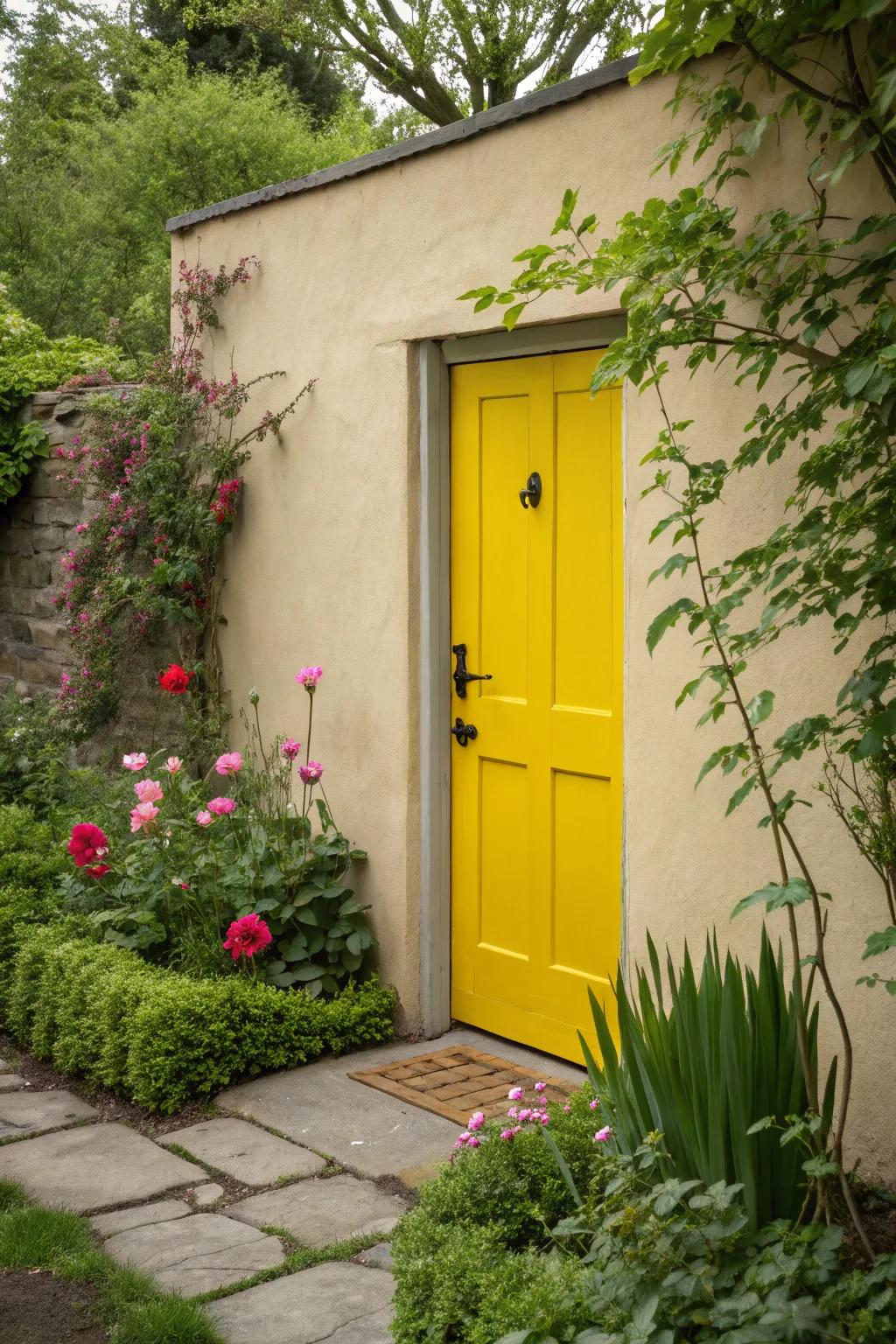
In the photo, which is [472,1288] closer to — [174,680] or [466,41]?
[174,680]

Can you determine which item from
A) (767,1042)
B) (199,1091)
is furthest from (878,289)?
(199,1091)

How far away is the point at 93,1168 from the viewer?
4.03 meters

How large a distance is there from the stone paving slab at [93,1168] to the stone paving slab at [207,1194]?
0.06 meters

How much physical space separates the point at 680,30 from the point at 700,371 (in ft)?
3.14

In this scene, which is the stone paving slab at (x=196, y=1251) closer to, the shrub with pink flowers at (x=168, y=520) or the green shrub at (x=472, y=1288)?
the green shrub at (x=472, y=1288)

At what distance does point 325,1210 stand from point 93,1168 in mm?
809

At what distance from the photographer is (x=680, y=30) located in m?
3.24

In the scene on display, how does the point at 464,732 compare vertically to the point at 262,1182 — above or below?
above

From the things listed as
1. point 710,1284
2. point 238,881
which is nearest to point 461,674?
point 238,881

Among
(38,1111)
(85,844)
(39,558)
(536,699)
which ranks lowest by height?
(38,1111)

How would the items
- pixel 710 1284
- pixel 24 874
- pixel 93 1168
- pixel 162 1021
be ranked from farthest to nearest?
pixel 24 874, pixel 162 1021, pixel 93 1168, pixel 710 1284

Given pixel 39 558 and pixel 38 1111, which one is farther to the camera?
pixel 39 558

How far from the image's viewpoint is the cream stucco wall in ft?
12.1

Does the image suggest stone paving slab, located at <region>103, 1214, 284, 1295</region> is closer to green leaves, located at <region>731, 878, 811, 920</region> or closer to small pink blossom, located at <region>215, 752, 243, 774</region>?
green leaves, located at <region>731, 878, 811, 920</region>
